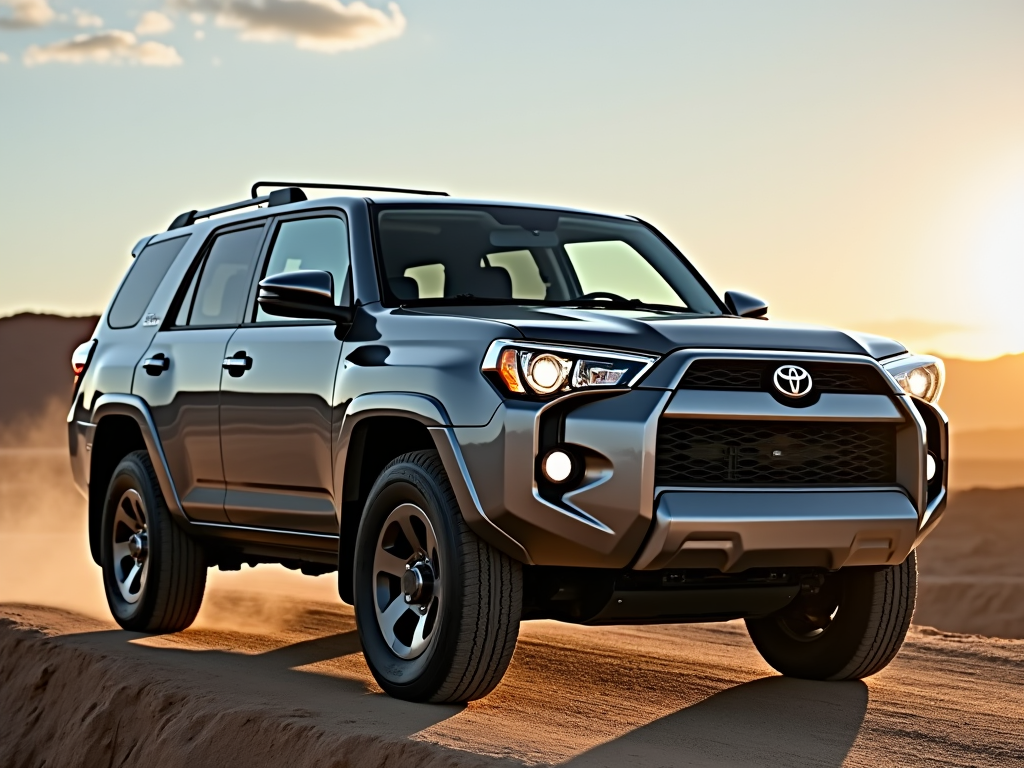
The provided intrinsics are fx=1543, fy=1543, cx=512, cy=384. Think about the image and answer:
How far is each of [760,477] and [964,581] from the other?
3561cm

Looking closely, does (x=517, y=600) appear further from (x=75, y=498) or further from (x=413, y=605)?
(x=75, y=498)

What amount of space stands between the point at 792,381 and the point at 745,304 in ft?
5.22

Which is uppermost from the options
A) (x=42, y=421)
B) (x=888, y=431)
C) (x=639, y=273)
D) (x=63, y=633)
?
(x=639, y=273)

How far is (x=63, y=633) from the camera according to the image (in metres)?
8.42

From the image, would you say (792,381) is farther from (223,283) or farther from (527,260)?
(223,283)

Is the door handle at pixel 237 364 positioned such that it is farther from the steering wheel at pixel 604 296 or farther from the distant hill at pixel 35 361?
the distant hill at pixel 35 361

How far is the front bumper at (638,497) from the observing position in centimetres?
539

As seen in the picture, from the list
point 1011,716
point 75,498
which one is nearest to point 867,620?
point 1011,716

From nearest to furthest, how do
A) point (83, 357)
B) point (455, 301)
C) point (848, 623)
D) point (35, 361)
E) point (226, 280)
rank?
1. point (455, 301)
2. point (848, 623)
3. point (226, 280)
4. point (83, 357)
5. point (35, 361)

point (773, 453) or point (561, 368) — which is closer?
point (561, 368)

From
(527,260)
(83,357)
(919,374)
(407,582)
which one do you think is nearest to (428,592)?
(407,582)

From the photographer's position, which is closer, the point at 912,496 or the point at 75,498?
the point at 912,496

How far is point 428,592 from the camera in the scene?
5875 mm

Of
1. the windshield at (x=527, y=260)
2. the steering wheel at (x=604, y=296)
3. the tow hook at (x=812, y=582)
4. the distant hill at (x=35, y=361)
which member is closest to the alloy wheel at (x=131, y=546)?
the windshield at (x=527, y=260)
